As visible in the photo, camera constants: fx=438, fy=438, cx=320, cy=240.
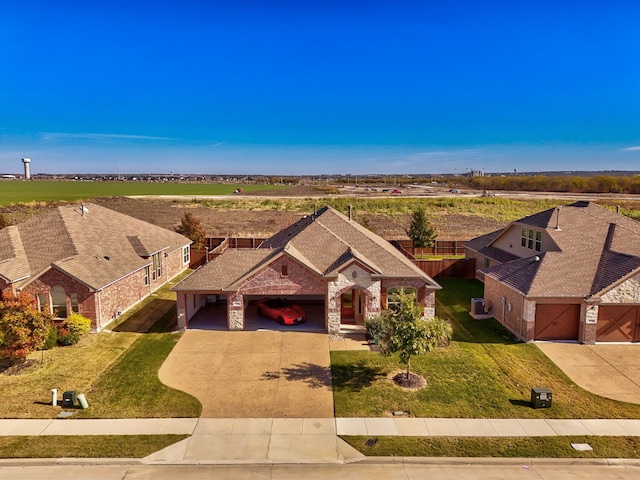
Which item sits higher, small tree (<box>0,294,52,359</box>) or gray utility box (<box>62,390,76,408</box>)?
small tree (<box>0,294,52,359</box>)

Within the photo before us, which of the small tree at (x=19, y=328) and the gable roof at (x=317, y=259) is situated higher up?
the gable roof at (x=317, y=259)

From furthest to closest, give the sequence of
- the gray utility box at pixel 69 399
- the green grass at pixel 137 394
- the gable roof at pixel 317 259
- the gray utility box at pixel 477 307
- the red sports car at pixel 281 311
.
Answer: the gray utility box at pixel 477 307 → the red sports car at pixel 281 311 → the gable roof at pixel 317 259 → the gray utility box at pixel 69 399 → the green grass at pixel 137 394

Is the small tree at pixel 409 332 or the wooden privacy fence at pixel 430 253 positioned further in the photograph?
the wooden privacy fence at pixel 430 253

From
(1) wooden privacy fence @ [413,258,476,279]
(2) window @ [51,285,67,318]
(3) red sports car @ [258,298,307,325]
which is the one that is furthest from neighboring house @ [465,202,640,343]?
(2) window @ [51,285,67,318]

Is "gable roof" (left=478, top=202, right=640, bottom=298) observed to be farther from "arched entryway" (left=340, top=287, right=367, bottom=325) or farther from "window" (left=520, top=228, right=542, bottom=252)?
"arched entryway" (left=340, top=287, right=367, bottom=325)

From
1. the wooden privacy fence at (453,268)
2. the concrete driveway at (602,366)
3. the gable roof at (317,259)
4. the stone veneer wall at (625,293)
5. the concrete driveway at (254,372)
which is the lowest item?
the concrete driveway at (602,366)

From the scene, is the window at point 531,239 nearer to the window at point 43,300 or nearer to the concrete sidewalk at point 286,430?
the concrete sidewalk at point 286,430

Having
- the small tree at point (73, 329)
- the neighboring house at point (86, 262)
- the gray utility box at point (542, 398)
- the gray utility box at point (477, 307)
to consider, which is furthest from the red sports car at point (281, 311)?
the gray utility box at point (542, 398)
